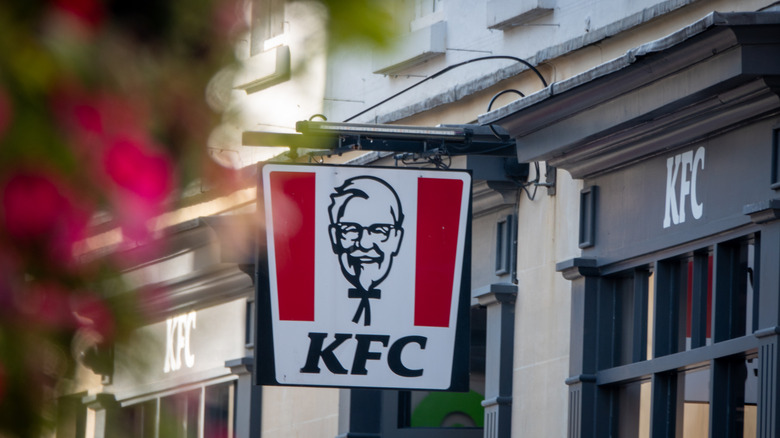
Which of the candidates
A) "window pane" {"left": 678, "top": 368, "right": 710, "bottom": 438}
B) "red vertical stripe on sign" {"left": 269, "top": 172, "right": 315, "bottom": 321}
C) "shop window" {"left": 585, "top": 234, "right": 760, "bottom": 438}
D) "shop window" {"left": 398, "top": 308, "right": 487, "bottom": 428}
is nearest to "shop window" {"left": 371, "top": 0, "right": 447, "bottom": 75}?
"red vertical stripe on sign" {"left": 269, "top": 172, "right": 315, "bottom": 321}

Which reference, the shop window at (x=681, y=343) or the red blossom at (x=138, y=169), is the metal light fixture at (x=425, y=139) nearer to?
the shop window at (x=681, y=343)

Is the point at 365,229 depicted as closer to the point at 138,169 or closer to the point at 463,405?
the point at 463,405

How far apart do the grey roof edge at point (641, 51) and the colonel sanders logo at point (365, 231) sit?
910 mm

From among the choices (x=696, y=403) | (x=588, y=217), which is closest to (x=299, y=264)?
(x=588, y=217)

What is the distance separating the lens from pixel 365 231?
30.5 ft

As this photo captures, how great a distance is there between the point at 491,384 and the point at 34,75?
964cm

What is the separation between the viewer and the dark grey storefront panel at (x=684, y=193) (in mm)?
7492

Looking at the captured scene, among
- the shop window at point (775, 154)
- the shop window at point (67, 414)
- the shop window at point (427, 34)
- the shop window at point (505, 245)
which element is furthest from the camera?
the shop window at point (427, 34)

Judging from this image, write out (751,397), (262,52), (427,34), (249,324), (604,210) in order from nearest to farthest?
(262,52) < (751,397) < (604,210) < (427,34) < (249,324)

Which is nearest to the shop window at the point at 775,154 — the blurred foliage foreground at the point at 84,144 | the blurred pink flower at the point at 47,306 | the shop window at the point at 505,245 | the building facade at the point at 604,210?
the building facade at the point at 604,210

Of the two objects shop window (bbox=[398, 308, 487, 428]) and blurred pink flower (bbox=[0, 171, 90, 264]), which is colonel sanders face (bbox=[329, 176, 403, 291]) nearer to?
shop window (bbox=[398, 308, 487, 428])

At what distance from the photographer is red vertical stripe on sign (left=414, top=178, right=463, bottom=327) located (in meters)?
9.14

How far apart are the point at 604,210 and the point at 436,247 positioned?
108 centimetres

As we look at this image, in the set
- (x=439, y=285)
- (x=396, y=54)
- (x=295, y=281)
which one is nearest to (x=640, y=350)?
(x=439, y=285)
